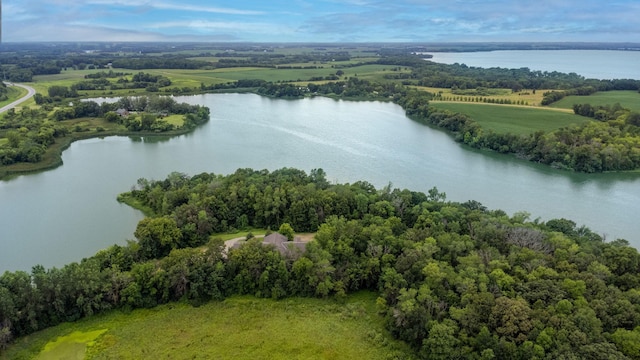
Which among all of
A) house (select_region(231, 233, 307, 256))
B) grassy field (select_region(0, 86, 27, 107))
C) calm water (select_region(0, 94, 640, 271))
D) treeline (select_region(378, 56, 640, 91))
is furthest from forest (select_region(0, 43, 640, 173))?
house (select_region(231, 233, 307, 256))

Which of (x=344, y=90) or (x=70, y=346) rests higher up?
(x=344, y=90)

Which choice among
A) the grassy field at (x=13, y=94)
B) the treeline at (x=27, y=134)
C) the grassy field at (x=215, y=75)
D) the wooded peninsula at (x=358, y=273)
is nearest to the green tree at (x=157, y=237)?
the wooded peninsula at (x=358, y=273)

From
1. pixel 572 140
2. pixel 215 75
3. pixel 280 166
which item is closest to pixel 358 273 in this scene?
pixel 280 166

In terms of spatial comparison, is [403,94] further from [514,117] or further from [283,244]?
[283,244]

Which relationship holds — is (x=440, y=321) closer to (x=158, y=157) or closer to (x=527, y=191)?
(x=527, y=191)

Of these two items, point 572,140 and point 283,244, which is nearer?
point 283,244

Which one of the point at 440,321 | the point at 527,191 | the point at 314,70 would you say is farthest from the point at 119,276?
the point at 314,70

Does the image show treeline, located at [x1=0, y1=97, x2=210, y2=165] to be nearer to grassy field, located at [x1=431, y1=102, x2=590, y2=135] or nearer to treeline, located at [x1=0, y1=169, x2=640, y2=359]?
treeline, located at [x1=0, y1=169, x2=640, y2=359]
